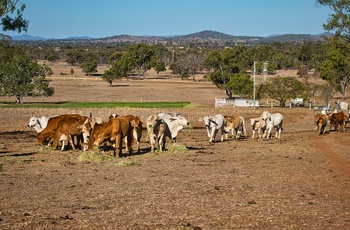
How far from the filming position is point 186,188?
45.8 ft

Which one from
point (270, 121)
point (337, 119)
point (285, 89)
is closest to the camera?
point (270, 121)

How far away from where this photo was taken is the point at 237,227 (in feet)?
33.6

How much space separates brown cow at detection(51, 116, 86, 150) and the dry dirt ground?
655mm

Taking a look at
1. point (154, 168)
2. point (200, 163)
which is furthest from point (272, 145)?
point (154, 168)

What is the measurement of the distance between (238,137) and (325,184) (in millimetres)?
13762

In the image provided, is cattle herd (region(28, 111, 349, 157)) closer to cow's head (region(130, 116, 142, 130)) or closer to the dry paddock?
cow's head (region(130, 116, 142, 130))

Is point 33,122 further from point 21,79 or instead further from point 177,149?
point 21,79

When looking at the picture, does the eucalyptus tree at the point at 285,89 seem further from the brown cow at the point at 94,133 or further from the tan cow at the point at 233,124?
the brown cow at the point at 94,133

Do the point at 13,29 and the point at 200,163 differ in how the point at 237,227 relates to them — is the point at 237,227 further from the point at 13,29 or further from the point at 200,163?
the point at 13,29

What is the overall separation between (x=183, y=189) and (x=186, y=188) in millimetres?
161

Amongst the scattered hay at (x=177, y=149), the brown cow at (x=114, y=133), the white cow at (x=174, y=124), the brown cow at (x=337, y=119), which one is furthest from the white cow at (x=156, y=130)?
the brown cow at (x=337, y=119)

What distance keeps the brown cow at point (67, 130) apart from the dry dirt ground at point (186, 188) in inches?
25.8

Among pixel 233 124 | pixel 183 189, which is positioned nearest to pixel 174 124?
pixel 233 124

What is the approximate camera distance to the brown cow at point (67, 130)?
2197 centimetres
